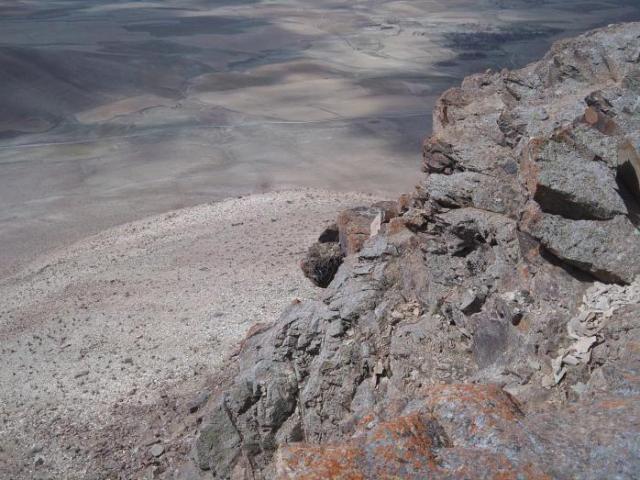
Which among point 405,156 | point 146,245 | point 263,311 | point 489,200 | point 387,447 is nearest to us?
point 387,447

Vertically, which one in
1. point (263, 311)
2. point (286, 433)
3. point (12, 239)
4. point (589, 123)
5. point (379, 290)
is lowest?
point (12, 239)

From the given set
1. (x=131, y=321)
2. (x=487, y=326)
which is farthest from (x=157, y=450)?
(x=487, y=326)

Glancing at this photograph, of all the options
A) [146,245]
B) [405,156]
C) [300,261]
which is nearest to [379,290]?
[300,261]

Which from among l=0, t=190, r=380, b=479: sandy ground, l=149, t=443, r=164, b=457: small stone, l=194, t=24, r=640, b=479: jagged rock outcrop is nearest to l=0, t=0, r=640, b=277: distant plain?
l=0, t=190, r=380, b=479: sandy ground

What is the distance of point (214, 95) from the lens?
139 ft

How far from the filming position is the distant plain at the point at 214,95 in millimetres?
28094

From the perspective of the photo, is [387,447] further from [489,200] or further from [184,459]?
[184,459]

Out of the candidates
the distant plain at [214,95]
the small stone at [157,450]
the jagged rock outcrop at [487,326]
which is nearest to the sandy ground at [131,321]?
the small stone at [157,450]

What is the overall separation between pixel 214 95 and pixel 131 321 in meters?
32.0

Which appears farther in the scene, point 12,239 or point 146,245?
point 12,239

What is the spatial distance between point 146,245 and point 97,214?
30.8ft

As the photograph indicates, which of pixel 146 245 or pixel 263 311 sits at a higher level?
pixel 263 311

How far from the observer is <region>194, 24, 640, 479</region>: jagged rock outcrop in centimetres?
434

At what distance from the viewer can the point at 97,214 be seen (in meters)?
25.3
